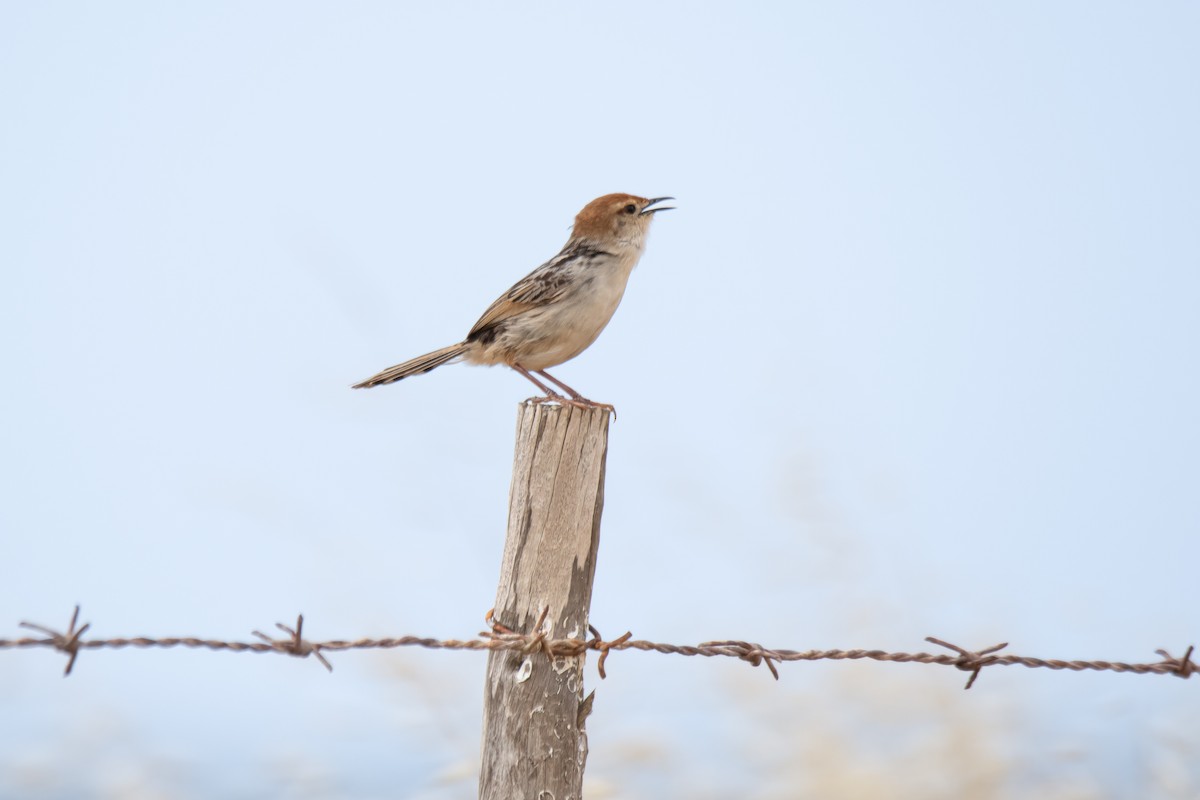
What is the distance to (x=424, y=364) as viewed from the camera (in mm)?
6402

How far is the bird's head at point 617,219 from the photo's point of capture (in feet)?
21.9

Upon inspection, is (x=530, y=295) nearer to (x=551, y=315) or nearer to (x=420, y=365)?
(x=551, y=315)

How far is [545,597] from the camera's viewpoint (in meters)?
3.43

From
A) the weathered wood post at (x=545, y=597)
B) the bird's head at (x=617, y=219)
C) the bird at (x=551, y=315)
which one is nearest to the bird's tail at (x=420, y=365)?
the bird at (x=551, y=315)

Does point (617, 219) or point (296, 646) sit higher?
point (617, 219)

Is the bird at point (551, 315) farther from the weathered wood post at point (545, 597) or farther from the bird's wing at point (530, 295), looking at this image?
the weathered wood post at point (545, 597)

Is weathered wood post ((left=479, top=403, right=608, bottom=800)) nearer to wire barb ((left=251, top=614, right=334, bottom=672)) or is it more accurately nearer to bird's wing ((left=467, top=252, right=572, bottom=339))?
wire barb ((left=251, top=614, right=334, bottom=672))

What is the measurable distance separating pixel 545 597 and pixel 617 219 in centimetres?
367

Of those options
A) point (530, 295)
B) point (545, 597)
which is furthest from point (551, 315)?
point (545, 597)

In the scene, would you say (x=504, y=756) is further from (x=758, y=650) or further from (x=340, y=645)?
(x=758, y=650)

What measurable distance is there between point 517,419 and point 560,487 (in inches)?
10.3

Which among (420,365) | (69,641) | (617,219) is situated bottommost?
(69,641)

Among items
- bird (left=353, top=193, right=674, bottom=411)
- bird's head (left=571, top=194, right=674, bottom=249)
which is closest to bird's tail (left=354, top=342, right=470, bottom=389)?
Result: bird (left=353, top=193, right=674, bottom=411)

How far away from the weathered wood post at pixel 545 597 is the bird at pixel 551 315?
Answer: 2.22m
